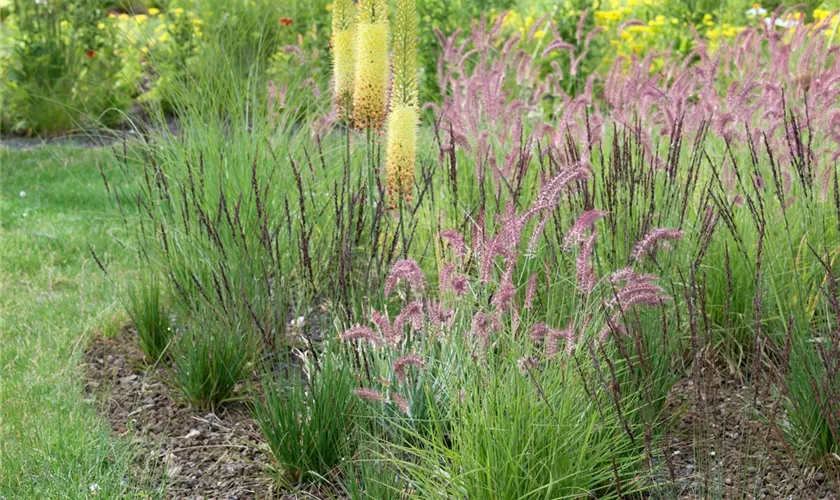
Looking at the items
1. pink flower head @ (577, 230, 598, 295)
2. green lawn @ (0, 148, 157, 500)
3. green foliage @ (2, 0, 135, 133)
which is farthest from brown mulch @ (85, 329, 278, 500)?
green foliage @ (2, 0, 135, 133)

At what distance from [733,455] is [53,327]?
3154mm

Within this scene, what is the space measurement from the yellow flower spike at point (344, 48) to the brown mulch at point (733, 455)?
5.73ft

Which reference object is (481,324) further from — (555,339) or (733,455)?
(733,455)

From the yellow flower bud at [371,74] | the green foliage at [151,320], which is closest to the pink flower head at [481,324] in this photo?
the yellow flower bud at [371,74]

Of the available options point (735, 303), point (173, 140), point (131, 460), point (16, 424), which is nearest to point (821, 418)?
point (735, 303)

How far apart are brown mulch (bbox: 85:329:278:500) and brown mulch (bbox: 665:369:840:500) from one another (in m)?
1.40

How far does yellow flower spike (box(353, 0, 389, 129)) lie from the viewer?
3.73m

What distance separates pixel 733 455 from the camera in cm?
342

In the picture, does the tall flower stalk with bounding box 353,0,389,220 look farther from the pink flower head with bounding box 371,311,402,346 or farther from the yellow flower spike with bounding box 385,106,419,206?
the pink flower head with bounding box 371,311,402,346

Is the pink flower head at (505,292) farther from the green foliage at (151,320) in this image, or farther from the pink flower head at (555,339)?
the green foliage at (151,320)

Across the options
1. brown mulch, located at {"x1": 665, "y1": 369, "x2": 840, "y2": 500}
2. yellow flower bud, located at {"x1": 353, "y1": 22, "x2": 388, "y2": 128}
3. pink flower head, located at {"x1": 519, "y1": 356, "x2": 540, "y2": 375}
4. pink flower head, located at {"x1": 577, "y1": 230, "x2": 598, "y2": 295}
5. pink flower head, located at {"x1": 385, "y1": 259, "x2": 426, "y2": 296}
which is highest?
yellow flower bud, located at {"x1": 353, "y1": 22, "x2": 388, "y2": 128}

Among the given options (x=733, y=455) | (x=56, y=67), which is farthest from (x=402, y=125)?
(x=56, y=67)

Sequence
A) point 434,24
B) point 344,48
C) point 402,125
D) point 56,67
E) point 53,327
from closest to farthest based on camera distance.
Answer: point 402,125, point 344,48, point 53,327, point 434,24, point 56,67

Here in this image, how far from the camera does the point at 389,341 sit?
3.11 metres
